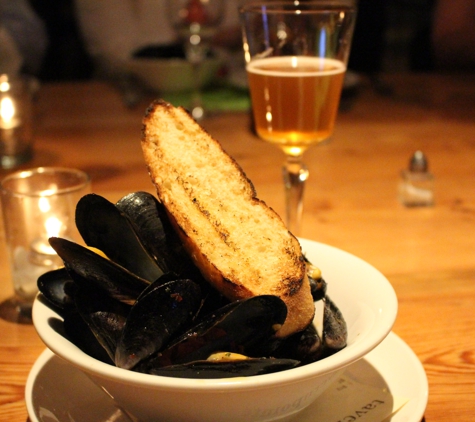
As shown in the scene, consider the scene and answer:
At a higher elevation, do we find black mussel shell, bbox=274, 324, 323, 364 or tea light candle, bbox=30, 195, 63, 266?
black mussel shell, bbox=274, 324, 323, 364

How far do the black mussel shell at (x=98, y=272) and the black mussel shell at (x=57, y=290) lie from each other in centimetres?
4

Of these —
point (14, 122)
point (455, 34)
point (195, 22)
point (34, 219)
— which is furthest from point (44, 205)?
point (455, 34)

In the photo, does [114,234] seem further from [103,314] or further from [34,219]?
[34,219]

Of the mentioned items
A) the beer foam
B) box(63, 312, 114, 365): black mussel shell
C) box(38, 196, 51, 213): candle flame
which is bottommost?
box(38, 196, 51, 213): candle flame

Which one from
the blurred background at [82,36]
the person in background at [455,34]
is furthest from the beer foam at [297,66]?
the person in background at [455,34]

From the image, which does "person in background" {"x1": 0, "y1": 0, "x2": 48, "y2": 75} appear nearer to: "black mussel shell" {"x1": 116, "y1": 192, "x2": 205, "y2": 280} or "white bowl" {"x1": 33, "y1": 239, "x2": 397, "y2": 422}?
"black mussel shell" {"x1": 116, "y1": 192, "x2": 205, "y2": 280}

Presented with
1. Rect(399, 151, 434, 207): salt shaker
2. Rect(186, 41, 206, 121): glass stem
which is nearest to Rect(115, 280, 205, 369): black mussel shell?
Rect(399, 151, 434, 207): salt shaker

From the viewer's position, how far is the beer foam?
1121 mm

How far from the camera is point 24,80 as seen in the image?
6.22ft

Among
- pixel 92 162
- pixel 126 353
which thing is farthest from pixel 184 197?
pixel 92 162

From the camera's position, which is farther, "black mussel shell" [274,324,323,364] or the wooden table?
the wooden table

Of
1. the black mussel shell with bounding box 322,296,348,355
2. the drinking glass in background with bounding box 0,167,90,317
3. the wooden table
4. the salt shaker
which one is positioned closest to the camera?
the black mussel shell with bounding box 322,296,348,355

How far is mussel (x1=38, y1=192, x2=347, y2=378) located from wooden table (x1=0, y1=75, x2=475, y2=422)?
204 millimetres

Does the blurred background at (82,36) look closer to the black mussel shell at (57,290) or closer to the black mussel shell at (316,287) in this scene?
the black mussel shell at (57,290)
